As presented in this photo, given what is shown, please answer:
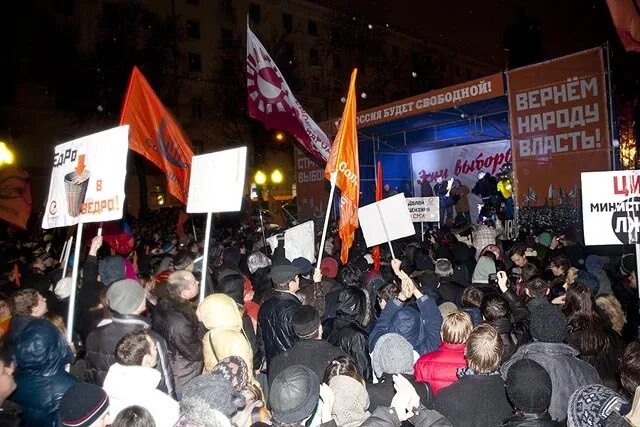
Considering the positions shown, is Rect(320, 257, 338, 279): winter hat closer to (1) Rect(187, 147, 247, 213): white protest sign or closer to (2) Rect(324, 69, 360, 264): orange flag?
(2) Rect(324, 69, 360, 264): orange flag

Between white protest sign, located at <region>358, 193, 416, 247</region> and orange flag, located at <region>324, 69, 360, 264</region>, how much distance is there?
15.8 inches

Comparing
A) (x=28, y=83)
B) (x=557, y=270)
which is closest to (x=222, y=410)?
(x=557, y=270)

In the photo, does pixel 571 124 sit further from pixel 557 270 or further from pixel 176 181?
pixel 176 181

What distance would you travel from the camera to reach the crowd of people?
266 cm

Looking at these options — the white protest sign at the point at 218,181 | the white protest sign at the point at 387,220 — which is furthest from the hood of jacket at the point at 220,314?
the white protest sign at the point at 387,220

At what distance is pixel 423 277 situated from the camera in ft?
18.6

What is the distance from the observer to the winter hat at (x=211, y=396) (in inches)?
99.4

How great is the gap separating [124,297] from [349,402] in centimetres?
183

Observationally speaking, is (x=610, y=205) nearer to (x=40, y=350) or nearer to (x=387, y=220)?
(x=387, y=220)

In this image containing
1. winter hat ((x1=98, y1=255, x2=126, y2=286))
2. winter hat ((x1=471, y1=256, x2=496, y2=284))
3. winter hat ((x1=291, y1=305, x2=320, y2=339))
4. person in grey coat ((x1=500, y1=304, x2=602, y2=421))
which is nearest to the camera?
person in grey coat ((x1=500, y1=304, x2=602, y2=421))

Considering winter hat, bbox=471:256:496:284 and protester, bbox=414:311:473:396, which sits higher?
winter hat, bbox=471:256:496:284

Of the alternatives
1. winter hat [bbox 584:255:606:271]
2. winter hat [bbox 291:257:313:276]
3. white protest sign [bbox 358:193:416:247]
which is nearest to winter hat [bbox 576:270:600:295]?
winter hat [bbox 584:255:606:271]

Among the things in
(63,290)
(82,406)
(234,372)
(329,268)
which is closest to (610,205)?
(329,268)

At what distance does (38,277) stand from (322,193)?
15032mm
